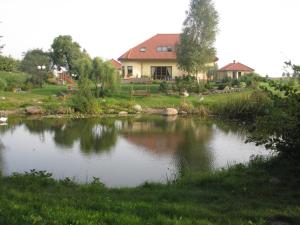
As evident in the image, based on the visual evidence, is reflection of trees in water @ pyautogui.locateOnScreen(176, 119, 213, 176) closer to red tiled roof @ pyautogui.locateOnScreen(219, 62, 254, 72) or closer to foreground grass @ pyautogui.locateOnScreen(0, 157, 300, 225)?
foreground grass @ pyautogui.locateOnScreen(0, 157, 300, 225)

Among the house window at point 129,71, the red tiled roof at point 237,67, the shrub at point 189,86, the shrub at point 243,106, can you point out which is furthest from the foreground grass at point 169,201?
the red tiled roof at point 237,67

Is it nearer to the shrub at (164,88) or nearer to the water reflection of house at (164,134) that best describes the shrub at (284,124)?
the water reflection of house at (164,134)

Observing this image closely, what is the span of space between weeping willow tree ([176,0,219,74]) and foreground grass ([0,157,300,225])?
26.5 m

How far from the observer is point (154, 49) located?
1767 inches

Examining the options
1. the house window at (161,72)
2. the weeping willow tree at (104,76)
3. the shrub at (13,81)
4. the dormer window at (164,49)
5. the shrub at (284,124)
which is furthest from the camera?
the dormer window at (164,49)

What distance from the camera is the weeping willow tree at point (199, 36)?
35.4m

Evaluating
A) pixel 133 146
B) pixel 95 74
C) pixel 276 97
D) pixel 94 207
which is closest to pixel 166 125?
pixel 133 146

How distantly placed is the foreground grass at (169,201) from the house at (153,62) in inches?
1364

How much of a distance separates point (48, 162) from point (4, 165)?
1456 mm

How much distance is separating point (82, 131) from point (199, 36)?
18231 millimetres

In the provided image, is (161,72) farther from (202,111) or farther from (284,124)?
(284,124)

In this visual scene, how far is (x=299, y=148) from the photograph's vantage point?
8.18 metres

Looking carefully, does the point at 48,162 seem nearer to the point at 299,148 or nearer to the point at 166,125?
the point at 299,148

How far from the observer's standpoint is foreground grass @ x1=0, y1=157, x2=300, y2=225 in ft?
17.9
